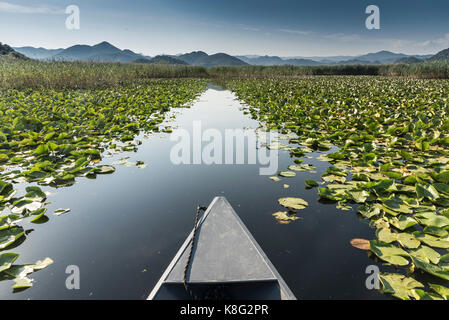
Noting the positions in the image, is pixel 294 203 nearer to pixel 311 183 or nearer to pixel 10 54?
pixel 311 183

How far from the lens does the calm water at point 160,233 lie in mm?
1632

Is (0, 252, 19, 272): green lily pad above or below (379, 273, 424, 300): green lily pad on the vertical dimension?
above

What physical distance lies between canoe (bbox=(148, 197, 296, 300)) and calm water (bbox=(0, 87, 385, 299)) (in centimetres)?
32

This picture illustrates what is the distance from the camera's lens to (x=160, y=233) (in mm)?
2211

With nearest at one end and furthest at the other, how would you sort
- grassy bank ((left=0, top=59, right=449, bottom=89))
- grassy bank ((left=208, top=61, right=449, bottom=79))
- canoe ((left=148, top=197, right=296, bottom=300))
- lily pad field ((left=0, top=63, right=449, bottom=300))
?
canoe ((left=148, top=197, right=296, bottom=300))
lily pad field ((left=0, top=63, right=449, bottom=300))
grassy bank ((left=0, top=59, right=449, bottom=89))
grassy bank ((left=208, top=61, right=449, bottom=79))

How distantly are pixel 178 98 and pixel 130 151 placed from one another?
284 inches

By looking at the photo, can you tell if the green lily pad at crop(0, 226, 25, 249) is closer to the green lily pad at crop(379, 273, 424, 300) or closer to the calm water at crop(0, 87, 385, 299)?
the calm water at crop(0, 87, 385, 299)

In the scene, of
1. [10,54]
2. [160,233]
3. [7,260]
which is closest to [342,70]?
[160,233]

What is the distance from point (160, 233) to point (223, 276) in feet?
3.40

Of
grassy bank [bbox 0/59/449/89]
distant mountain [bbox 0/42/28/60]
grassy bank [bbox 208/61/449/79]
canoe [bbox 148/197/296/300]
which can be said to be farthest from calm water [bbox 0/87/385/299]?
distant mountain [bbox 0/42/28/60]

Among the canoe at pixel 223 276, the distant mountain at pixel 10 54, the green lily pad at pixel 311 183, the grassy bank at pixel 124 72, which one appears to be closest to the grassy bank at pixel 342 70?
the grassy bank at pixel 124 72

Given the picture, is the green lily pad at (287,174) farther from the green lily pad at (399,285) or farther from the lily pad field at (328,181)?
the green lily pad at (399,285)

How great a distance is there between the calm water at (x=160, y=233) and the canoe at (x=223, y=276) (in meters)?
0.32

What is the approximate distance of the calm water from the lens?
163cm
